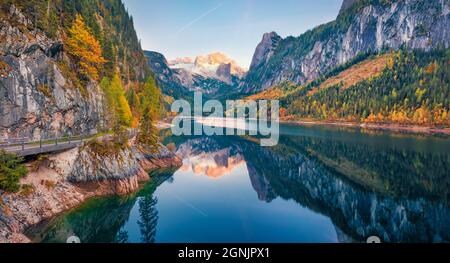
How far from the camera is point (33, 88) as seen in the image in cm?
4456

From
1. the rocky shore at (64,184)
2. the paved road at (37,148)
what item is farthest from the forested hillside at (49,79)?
the rocky shore at (64,184)

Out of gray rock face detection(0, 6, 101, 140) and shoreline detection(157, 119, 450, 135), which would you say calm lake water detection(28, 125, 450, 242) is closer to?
gray rock face detection(0, 6, 101, 140)

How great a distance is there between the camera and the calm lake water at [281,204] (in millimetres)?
33781

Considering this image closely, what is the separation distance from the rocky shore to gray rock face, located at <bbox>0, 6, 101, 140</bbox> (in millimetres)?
7499

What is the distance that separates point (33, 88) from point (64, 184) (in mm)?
15034

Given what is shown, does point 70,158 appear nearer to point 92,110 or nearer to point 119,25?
point 92,110

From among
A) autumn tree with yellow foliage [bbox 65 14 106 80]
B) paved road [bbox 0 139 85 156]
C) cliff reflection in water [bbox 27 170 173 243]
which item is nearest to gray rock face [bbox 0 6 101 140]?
paved road [bbox 0 139 85 156]

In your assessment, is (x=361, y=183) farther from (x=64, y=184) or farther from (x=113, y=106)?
(x=113, y=106)

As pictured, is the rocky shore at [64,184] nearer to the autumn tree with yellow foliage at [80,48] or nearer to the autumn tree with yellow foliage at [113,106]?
the autumn tree with yellow foliage at [113,106]

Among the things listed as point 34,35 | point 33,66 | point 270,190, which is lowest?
point 270,190

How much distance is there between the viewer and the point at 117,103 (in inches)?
2977

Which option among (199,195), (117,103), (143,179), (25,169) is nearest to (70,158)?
(25,169)

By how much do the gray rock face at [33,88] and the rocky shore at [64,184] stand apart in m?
7.50
